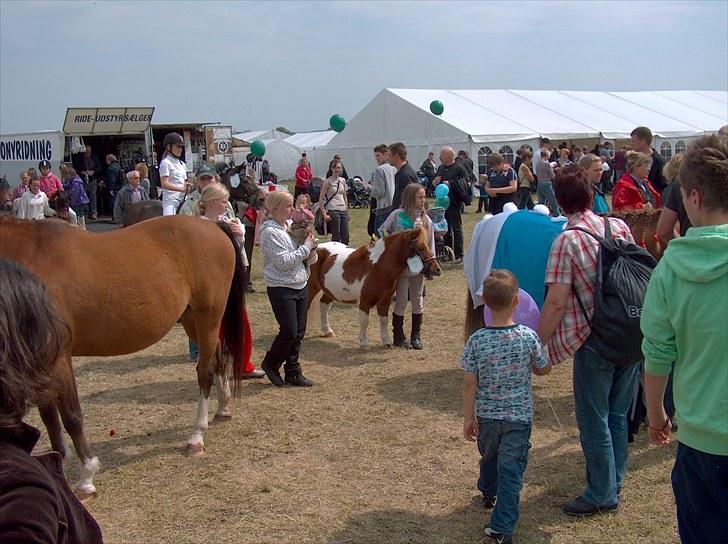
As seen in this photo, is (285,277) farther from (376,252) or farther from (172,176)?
(172,176)

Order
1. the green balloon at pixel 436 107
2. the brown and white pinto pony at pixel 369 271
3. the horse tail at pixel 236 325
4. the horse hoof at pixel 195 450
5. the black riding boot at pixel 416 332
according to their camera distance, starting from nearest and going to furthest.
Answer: the horse hoof at pixel 195 450 < the horse tail at pixel 236 325 < the brown and white pinto pony at pixel 369 271 < the black riding boot at pixel 416 332 < the green balloon at pixel 436 107

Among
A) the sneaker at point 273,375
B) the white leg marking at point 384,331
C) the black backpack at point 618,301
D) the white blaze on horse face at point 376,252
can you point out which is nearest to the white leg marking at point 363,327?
the white leg marking at point 384,331

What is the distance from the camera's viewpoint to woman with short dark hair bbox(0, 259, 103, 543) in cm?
116

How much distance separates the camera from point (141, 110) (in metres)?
21.5

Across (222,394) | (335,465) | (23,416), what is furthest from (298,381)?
(23,416)

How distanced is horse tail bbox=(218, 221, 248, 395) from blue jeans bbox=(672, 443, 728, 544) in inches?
147

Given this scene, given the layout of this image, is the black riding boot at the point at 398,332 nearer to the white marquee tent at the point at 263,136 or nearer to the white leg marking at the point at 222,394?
the white leg marking at the point at 222,394

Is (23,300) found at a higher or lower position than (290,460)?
higher

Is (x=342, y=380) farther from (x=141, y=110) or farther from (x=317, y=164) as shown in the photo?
(x=317, y=164)

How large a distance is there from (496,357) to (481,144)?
2300 cm

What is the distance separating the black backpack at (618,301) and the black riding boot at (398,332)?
3.98m

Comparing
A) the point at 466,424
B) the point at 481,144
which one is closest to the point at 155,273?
the point at 466,424

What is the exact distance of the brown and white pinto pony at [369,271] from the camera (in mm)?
7086

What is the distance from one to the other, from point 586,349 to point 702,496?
1.42m
